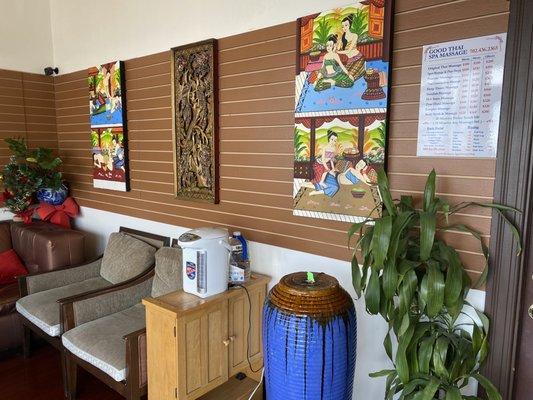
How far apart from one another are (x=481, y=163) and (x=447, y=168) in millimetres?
129

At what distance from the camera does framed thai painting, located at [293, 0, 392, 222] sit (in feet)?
5.69

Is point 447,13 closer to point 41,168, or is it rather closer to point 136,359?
point 136,359

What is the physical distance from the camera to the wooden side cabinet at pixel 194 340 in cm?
179

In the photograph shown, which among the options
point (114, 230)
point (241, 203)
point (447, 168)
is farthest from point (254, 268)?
point (114, 230)

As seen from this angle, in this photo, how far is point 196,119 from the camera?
2529 millimetres

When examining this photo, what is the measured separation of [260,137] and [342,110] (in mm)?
560

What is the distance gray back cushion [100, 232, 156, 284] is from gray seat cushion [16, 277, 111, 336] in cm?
11

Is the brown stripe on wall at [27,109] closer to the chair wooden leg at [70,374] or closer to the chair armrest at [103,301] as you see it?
the chair armrest at [103,301]

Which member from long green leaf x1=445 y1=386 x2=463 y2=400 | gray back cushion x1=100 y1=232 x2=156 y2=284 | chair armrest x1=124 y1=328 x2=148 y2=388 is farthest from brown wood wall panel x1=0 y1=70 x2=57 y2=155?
long green leaf x1=445 y1=386 x2=463 y2=400

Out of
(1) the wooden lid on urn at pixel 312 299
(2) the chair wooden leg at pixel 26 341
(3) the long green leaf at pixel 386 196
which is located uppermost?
(3) the long green leaf at pixel 386 196

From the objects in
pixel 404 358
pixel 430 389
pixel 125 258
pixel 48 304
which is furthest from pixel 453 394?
pixel 48 304

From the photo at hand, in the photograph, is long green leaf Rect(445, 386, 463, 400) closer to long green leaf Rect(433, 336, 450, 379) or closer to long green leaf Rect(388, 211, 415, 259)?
long green leaf Rect(433, 336, 450, 379)

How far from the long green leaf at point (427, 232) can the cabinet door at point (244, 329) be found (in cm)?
105

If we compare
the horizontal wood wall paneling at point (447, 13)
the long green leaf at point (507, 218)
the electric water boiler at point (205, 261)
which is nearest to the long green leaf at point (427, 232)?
the long green leaf at point (507, 218)
